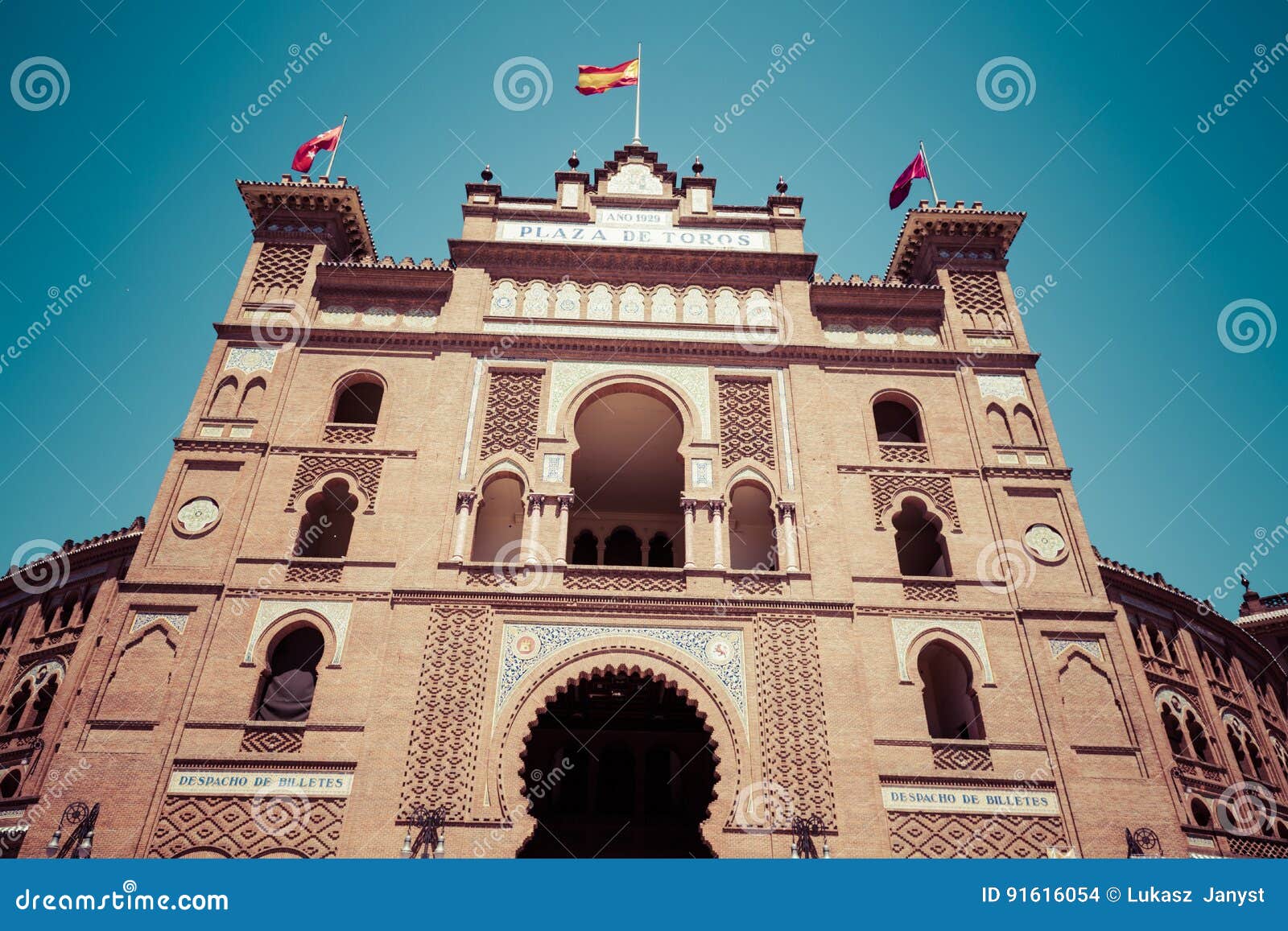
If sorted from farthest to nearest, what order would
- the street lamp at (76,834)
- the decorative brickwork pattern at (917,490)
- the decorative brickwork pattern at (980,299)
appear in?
the decorative brickwork pattern at (980,299) → the decorative brickwork pattern at (917,490) → the street lamp at (76,834)

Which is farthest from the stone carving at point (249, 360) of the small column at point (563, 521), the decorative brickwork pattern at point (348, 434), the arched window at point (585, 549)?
the arched window at point (585, 549)

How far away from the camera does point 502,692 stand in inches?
523

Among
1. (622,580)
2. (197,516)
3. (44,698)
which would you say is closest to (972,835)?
(622,580)

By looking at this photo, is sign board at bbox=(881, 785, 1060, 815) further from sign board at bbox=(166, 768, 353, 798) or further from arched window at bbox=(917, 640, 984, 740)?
sign board at bbox=(166, 768, 353, 798)

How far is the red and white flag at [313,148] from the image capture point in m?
19.0

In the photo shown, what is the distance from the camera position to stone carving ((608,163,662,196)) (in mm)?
19625

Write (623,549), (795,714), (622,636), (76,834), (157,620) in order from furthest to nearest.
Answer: (623,549), (622,636), (157,620), (795,714), (76,834)

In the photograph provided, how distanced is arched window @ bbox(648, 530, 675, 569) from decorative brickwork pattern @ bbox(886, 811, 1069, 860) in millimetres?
7798

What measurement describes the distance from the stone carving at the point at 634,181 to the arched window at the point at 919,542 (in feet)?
29.2

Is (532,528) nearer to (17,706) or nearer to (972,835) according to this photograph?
(972,835)

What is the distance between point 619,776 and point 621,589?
4.62 metres

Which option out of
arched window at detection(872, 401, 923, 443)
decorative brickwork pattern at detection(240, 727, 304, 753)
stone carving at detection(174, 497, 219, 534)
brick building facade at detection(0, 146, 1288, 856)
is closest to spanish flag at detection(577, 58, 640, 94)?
brick building facade at detection(0, 146, 1288, 856)

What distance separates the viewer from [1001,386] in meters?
17.5

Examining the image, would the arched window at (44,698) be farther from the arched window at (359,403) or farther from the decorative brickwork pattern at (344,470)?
the arched window at (359,403)
